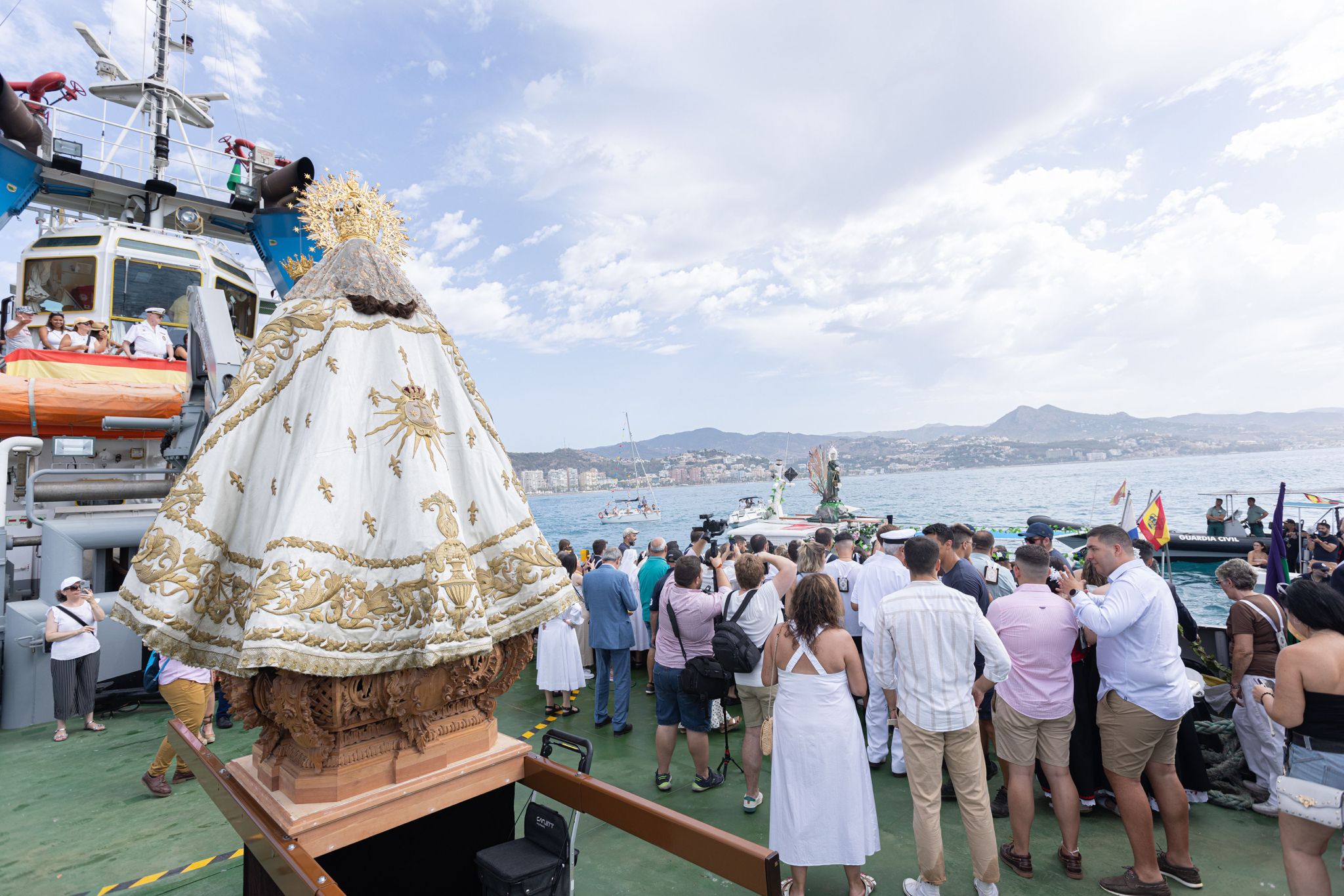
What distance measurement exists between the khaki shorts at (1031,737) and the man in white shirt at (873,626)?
1.30m

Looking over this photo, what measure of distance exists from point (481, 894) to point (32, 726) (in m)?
7.69

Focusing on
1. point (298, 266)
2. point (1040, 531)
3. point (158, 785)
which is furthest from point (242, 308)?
point (1040, 531)

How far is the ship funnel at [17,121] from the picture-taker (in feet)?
32.4

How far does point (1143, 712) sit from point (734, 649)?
8.03ft

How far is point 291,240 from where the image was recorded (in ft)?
45.9

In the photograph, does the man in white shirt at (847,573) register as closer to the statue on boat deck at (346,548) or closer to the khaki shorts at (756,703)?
the khaki shorts at (756,703)

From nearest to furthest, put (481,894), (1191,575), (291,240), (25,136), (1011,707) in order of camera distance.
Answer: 1. (481,894)
2. (1011,707)
3. (25,136)
4. (291,240)
5. (1191,575)

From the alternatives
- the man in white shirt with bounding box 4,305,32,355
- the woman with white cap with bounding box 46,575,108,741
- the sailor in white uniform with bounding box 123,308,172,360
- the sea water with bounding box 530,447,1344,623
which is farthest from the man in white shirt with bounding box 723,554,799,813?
the sea water with bounding box 530,447,1344,623

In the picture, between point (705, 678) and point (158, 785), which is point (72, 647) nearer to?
point (158, 785)

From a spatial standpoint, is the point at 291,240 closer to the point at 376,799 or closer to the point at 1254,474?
the point at 376,799

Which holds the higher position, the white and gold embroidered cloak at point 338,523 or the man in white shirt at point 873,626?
the white and gold embroidered cloak at point 338,523

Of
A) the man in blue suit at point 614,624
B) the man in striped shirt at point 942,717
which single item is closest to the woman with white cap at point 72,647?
the man in blue suit at point 614,624

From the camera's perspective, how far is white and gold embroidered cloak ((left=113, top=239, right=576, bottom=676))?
2.02 meters

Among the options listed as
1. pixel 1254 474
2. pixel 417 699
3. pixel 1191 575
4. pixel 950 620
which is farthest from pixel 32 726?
pixel 1254 474
